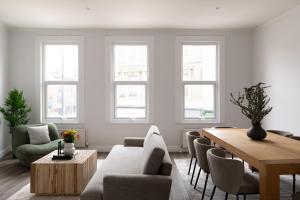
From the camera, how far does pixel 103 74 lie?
6.18 m

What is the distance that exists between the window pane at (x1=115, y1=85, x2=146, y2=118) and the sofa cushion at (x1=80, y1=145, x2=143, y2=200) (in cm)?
189

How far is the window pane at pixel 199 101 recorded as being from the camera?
20.8 feet

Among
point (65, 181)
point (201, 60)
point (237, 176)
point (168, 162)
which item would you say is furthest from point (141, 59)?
point (237, 176)

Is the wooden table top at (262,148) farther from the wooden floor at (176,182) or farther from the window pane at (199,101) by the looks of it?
the window pane at (199,101)

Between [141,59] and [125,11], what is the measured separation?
1580 millimetres

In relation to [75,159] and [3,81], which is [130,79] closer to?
[3,81]

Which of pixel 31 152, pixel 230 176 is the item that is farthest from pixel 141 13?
pixel 230 176

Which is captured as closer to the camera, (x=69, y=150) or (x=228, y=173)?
(x=228, y=173)

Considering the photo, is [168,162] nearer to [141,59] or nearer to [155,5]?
[155,5]

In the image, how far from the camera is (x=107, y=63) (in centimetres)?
617

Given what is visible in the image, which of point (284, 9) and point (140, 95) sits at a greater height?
point (284, 9)

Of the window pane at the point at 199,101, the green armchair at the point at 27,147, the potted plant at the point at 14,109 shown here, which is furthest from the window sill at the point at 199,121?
the potted plant at the point at 14,109

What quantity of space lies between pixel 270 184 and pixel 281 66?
340 centimetres

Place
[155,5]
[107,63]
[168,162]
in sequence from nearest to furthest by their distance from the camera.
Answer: [168,162] < [155,5] < [107,63]
